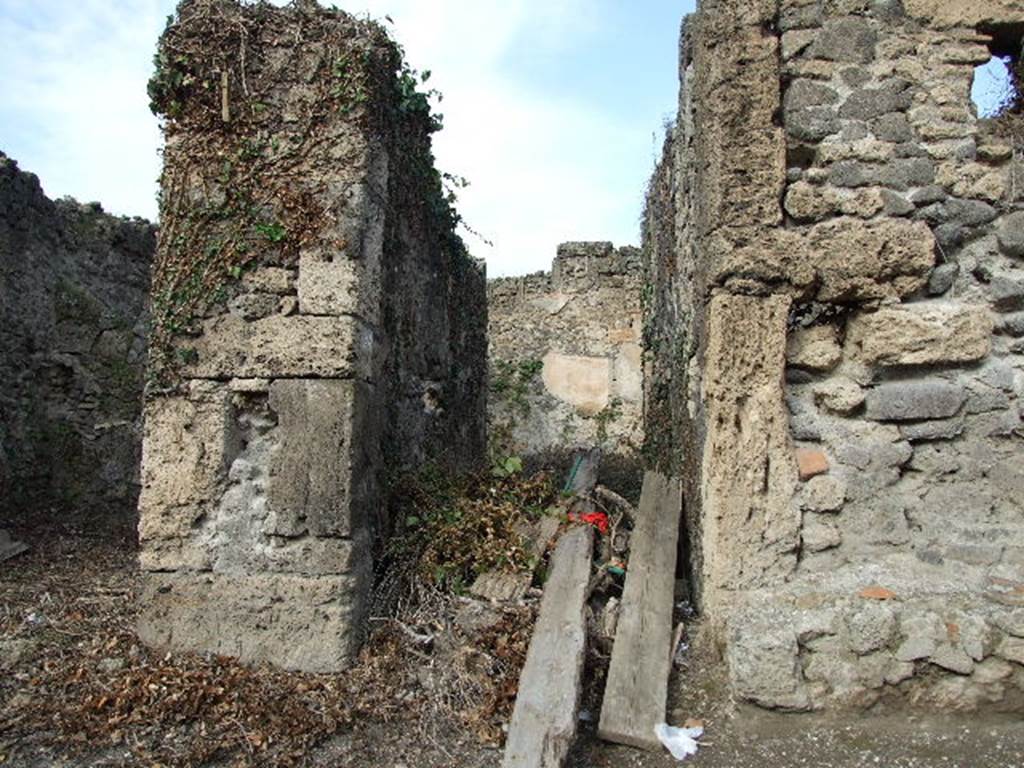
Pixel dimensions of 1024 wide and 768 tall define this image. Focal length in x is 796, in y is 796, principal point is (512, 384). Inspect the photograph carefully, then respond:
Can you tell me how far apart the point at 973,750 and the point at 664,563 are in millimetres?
1372

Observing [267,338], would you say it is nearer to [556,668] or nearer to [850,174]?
[556,668]

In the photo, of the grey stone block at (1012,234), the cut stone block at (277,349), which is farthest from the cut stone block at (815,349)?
the cut stone block at (277,349)

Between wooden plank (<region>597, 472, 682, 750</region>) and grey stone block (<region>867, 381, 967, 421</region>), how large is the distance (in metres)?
1.13

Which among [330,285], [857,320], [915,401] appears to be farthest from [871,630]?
[330,285]

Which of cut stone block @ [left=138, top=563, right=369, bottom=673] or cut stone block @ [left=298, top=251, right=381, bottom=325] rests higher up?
cut stone block @ [left=298, top=251, right=381, bottom=325]

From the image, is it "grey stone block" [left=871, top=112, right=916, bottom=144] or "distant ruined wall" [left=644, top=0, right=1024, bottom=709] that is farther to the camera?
"grey stone block" [left=871, top=112, right=916, bottom=144]

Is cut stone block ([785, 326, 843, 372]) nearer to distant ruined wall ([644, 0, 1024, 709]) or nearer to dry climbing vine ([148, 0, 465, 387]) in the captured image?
distant ruined wall ([644, 0, 1024, 709])

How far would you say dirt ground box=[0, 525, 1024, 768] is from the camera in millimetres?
2887

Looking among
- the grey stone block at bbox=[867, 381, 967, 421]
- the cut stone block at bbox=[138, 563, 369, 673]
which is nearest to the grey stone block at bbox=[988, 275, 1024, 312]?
the grey stone block at bbox=[867, 381, 967, 421]

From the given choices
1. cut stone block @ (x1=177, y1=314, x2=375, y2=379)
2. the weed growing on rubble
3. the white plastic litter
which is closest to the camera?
the white plastic litter

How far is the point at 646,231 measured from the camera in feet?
22.6

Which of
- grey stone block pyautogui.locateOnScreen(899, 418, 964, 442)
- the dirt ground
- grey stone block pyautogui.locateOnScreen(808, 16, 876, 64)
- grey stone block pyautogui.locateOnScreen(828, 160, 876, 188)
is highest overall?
grey stone block pyautogui.locateOnScreen(808, 16, 876, 64)

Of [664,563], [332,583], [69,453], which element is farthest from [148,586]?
[69,453]

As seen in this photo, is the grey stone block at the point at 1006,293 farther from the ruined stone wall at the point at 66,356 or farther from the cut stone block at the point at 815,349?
the ruined stone wall at the point at 66,356
